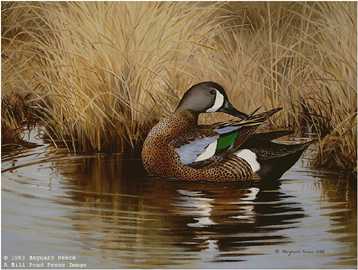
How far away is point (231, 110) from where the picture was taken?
4.70 meters

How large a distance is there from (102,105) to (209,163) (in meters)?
0.62

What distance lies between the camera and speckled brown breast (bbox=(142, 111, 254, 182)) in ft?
15.1

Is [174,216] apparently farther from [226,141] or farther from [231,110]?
[231,110]

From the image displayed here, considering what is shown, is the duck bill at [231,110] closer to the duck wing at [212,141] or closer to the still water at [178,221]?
the duck wing at [212,141]

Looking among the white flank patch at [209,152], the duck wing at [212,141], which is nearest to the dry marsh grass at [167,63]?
the duck wing at [212,141]

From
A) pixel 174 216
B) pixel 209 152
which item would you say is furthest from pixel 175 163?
Result: pixel 174 216

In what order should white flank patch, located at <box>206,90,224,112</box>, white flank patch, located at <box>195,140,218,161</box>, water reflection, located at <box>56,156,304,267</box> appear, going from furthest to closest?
white flank patch, located at <box>206,90,224,112</box> < white flank patch, located at <box>195,140,218,161</box> < water reflection, located at <box>56,156,304,267</box>

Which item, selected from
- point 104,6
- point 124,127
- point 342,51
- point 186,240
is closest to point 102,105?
point 124,127

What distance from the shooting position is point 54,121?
4824 mm

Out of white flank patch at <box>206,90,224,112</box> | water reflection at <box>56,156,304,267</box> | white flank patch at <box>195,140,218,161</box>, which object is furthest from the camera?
white flank patch at <box>206,90,224,112</box>

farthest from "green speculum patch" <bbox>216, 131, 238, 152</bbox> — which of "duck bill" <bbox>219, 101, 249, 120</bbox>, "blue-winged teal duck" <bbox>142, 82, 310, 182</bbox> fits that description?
"duck bill" <bbox>219, 101, 249, 120</bbox>

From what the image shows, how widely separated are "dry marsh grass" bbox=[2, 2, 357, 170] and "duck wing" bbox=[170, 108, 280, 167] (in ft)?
0.48

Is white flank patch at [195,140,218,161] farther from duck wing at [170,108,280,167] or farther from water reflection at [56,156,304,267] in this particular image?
water reflection at [56,156,304,267]

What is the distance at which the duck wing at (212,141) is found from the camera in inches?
181
